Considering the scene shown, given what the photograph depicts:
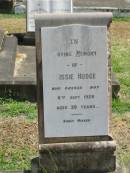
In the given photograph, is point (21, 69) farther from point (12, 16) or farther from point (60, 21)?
point (12, 16)

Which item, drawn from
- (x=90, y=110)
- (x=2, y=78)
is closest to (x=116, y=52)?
(x=2, y=78)

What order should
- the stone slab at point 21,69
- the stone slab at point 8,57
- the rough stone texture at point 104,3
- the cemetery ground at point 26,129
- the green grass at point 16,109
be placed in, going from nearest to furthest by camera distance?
1. the cemetery ground at point 26,129
2. the green grass at point 16,109
3. the stone slab at point 21,69
4. the stone slab at point 8,57
5. the rough stone texture at point 104,3

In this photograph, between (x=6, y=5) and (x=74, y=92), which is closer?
(x=74, y=92)

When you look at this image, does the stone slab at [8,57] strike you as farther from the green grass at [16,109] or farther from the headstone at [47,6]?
the headstone at [47,6]

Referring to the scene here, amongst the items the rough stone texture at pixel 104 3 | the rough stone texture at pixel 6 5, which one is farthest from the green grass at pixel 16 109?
the rough stone texture at pixel 104 3

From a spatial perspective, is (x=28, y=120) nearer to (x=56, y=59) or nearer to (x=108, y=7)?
(x=56, y=59)

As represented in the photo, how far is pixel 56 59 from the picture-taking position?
14.1 feet

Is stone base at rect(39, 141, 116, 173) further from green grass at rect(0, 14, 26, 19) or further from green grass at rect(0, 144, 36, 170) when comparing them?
green grass at rect(0, 14, 26, 19)

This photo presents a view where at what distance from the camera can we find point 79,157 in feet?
14.4

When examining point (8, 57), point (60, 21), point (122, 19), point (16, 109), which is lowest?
point (16, 109)

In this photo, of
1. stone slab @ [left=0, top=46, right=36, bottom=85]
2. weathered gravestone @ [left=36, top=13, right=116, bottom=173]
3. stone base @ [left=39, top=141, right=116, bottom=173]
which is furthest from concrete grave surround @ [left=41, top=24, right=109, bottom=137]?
stone slab @ [left=0, top=46, right=36, bottom=85]

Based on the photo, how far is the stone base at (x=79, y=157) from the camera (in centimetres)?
435

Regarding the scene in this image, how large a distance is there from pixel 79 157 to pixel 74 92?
1.66 ft

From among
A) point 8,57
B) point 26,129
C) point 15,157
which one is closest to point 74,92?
point 15,157
